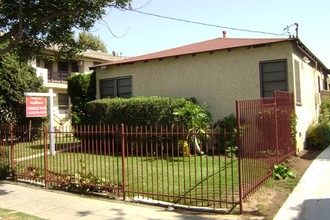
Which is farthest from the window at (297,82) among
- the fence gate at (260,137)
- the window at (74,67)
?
the window at (74,67)

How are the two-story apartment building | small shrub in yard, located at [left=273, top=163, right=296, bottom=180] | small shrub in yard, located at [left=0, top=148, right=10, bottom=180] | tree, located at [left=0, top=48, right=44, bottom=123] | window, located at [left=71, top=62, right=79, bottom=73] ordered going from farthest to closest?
window, located at [left=71, top=62, right=79, bottom=73]
the two-story apartment building
tree, located at [left=0, top=48, right=44, bottom=123]
small shrub in yard, located at [left=0, top=148, right=10, bottom=180]
small shrub in yard, located at [left=273, top=163, right=296, bottom=180]

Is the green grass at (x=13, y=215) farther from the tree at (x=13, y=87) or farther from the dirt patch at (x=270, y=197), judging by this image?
the tree at (x=13, y=87)

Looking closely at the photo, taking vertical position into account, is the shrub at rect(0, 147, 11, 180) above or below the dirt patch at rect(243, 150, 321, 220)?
above

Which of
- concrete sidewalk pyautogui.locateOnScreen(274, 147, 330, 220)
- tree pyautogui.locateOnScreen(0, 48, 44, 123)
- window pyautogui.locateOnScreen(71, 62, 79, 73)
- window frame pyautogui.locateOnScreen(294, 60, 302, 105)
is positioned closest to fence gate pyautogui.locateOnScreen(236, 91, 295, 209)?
concrete sidewalk pyautogui.locateOnScreen(274, 147, 330, 220)

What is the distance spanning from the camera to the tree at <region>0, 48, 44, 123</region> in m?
17.9

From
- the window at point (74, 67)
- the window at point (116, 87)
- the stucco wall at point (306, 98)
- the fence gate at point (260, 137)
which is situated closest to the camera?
the fence gate at point (260, 137)

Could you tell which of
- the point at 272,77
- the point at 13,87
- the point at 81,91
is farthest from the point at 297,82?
the point at 13,87

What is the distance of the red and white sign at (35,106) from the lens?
13359 mm

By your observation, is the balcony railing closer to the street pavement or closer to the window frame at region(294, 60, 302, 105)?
the window frame at region(294, 60, 302, 105)

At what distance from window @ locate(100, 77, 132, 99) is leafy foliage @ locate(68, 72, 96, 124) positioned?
101 cm

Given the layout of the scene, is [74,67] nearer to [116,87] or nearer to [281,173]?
[116,87]

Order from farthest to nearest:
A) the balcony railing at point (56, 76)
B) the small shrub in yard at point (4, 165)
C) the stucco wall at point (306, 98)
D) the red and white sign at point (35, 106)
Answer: the balcony railing at point (56, 76), the red and white sign at point (35, 106), the stucco wall at point (306, 98), the small shrub in yard at point (4, 165)

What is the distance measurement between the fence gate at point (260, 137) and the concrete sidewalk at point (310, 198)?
727 millimetres

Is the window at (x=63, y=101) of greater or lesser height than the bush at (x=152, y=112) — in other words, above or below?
above
